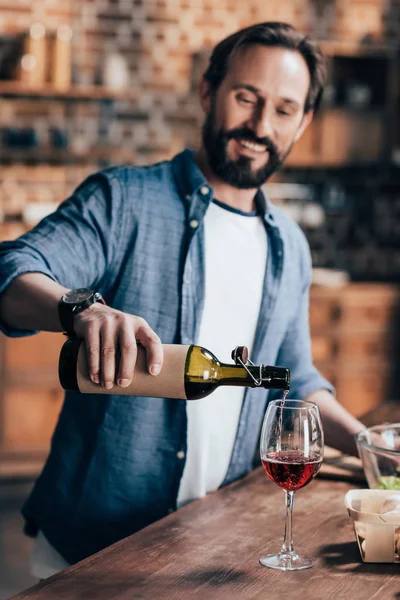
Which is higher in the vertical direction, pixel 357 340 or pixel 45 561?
pixel 45 561

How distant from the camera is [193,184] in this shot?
1.87 m

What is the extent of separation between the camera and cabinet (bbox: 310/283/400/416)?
16.6 ft

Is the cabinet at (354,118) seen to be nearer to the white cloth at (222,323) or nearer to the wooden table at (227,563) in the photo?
the white cloth at (222,323)

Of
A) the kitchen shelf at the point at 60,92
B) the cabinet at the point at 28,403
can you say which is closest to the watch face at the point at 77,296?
the cabinet at the point at 28,403

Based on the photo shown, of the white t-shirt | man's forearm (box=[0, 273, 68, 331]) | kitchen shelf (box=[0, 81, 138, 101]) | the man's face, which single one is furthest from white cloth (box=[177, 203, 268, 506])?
kitchen shelf (box=[0, 81, 138, 101])

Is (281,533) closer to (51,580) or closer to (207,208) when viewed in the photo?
(51,580)

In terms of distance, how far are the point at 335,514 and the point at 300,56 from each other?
40.0 inches

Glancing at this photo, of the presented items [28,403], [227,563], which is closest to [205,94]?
[227,563]

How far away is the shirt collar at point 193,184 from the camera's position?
1.87 metres

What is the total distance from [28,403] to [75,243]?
3.25 meters

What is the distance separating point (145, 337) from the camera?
112 cm

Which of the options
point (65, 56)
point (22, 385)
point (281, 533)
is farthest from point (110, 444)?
point (65, 56)

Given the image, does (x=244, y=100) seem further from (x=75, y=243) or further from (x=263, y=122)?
(x=75, y=243)

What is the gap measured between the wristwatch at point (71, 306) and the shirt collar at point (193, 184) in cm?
68
